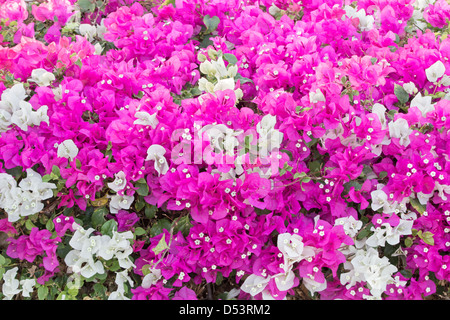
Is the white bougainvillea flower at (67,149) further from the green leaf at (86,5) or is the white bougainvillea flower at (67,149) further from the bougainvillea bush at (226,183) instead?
the green leaf at (86,5)

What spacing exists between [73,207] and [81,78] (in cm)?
54

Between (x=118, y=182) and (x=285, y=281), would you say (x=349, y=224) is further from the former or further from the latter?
(x=118, y=182)

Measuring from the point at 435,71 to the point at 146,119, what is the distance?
1.15 meters

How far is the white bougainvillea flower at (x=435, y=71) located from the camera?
1.74 metres

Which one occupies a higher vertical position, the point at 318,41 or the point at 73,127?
the point at 318,41

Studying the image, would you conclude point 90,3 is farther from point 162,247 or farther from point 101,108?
point 162,247

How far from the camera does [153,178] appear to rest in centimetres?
159

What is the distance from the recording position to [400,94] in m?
1.77

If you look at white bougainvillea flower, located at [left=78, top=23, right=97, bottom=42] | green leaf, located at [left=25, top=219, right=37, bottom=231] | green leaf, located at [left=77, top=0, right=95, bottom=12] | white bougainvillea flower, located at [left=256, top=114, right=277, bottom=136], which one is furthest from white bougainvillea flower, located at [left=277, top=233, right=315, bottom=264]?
green leaf, located at [left=77, top=0, right=95, bottom=12]

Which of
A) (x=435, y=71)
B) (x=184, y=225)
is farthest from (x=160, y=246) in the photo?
(x=435, y=71)

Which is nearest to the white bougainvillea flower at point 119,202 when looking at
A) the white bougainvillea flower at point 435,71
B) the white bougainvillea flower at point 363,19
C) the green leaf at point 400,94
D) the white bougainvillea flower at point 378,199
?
the white bougainvillea flower at point 378,199

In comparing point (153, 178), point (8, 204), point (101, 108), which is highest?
point (101, 108)

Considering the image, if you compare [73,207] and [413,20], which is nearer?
[73,207]
